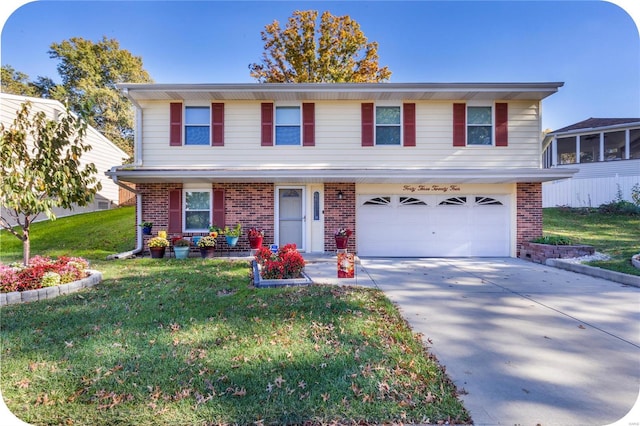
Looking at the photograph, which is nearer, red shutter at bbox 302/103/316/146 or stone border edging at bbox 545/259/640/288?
stone border edging at bbox 545/259/640/288

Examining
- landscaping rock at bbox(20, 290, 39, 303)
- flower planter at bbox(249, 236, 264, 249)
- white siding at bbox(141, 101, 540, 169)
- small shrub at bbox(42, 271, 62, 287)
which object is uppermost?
white siding at bbox(141, 101, 540, 169)

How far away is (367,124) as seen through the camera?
9273 mm

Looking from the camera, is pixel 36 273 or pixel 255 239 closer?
pixel 36 273

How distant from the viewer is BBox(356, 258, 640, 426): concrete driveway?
2305mm

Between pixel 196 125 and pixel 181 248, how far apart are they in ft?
12.8

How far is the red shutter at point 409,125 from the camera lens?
930cm

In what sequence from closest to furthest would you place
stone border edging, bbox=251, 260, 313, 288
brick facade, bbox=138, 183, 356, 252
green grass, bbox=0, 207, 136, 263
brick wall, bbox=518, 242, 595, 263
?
stone border edging, bbox=251, 260, 313, 288 → brick wall, bbox=518, 242, 595, 263 → green grass, bbox=0, 207, 136, 263 → brick facade, bbox=138, 183, 356, 252

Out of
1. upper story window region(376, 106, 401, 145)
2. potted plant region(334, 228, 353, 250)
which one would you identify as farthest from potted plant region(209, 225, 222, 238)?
upper story window region(376, 106, 401, 145)

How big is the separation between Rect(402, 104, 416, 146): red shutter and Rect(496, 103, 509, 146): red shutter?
269 centimetres

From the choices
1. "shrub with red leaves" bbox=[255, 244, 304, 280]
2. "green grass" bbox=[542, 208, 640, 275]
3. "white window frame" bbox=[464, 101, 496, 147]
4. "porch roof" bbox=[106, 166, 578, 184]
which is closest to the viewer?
"shrub with red leaves" bbox=[255, 244, 304, 280]

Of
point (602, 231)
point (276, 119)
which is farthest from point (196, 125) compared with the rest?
point (602, 231)

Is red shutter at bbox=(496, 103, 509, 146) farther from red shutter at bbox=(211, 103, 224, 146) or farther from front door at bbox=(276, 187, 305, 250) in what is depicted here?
red shutter at bbox=(211, 103, 224, 146)

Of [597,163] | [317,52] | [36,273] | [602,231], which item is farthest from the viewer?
[317,52]

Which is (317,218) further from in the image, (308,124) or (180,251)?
(180,251)
